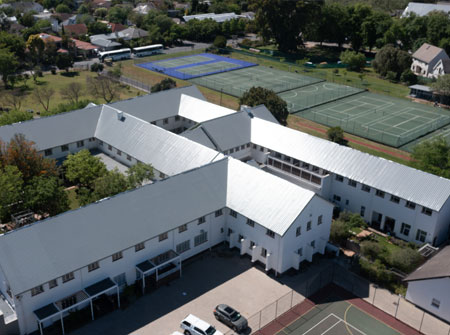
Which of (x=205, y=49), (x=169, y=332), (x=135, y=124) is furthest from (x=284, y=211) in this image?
(x=205, y=49)

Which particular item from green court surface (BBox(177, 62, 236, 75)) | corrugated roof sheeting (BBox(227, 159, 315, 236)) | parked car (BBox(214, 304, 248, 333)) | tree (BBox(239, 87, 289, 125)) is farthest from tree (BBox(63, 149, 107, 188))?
Answer: green court surface (BBox(177, 62, 236, 75))

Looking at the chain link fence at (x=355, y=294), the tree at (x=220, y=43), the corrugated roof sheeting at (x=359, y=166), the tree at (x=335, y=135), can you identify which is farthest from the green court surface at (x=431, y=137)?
the tree at (x=220, y=43)

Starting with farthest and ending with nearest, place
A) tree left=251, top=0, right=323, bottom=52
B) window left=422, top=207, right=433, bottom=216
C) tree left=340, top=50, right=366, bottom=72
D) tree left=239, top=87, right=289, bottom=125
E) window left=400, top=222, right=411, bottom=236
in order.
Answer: tree left=251, top=0, right=323, bottom=52
tree left=340, top=50, right=366, bottom=72
tree left=239, top=87, right=289, bottom=125
window left=400, top=222, right=411, bottom=236
window left=422, top=207, right=433, bottom=216

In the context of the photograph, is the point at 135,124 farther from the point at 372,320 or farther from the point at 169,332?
the point at 372,320

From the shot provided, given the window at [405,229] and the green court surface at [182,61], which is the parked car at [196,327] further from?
the green court surface at [182,61]

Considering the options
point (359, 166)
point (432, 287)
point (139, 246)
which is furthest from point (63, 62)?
point (432, 287)

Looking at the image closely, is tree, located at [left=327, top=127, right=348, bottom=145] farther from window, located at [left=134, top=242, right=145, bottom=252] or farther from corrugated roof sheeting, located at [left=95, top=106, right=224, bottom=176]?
window, located at [left=134, top=242, right=145, bottom=252]
